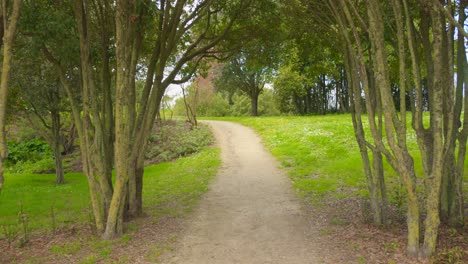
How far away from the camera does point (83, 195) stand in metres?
15.1

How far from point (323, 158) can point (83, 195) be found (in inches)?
417

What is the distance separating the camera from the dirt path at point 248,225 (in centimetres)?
711

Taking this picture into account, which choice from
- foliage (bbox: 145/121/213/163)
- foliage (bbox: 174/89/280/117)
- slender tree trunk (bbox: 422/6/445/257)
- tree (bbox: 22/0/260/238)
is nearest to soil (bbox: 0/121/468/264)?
Result: slender tree trunk (bbox: 422/6/445/257)

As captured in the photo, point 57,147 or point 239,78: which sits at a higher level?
point 239,78

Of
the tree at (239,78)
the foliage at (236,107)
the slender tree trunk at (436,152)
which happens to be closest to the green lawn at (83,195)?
the slender tree trunk at (436,152)

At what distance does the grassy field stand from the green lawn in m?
3.63

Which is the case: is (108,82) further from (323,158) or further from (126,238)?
(323,158)

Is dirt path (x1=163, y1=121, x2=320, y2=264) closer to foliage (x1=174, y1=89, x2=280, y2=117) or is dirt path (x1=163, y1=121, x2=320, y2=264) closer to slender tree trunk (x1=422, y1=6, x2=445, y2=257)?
slender tree trunk (x1=422, y1=6, x2=445, y2=257)

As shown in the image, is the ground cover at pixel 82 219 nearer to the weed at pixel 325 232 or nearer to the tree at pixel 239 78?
the weed at pixel 325 232

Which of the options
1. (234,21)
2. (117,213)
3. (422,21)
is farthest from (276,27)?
(117,213)

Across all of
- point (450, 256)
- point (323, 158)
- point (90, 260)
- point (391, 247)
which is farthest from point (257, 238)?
point (323, 158)

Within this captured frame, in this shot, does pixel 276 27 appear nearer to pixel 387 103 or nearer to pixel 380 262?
pixel 387 103

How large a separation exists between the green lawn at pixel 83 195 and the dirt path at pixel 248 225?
97 centimetres

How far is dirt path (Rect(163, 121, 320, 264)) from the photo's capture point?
7113mm
